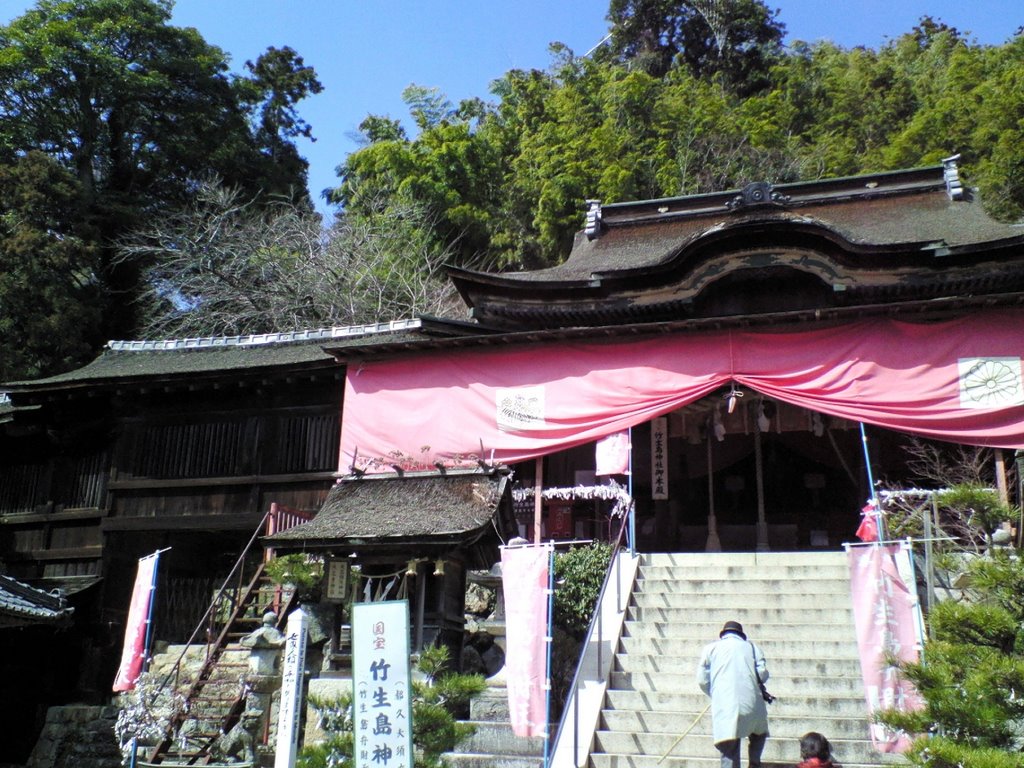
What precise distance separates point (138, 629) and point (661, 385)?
8114 millimetres

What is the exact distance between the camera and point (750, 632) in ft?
32.9

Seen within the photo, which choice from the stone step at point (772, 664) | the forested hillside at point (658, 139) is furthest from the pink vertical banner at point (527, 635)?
the forested hillside at point (658, 139)

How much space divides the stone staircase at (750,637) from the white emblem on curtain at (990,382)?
312cm

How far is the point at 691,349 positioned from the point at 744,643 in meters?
7.03

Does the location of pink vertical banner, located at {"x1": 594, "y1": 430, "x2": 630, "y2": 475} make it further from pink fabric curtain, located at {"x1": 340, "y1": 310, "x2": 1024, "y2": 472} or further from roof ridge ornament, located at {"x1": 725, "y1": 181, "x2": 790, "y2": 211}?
roof ridge ornament, located at {"x1": 725, "y1": 181, "x2": 790, "y2": 211}

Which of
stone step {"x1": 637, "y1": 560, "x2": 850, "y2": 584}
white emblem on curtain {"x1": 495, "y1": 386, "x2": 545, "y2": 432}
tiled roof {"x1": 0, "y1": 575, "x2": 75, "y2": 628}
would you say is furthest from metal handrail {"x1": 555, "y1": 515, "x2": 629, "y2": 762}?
tiled roof {"x1": 0, "y1": 575, "x2": 75, "y2": 628}

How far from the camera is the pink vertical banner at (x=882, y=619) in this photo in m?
8.02

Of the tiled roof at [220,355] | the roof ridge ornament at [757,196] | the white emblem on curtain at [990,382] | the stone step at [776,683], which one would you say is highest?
the roof ridge ornament at [757,196]

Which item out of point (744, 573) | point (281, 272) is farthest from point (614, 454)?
point (281, 272)

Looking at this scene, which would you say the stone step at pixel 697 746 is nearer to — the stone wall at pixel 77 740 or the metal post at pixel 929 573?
the metal post at pixel 929 573

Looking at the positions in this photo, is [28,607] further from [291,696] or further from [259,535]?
[291,696]

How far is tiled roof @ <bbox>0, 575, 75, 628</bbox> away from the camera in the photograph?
12383mm

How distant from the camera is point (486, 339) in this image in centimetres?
1445

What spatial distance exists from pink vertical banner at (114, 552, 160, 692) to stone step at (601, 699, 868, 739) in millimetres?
6670
